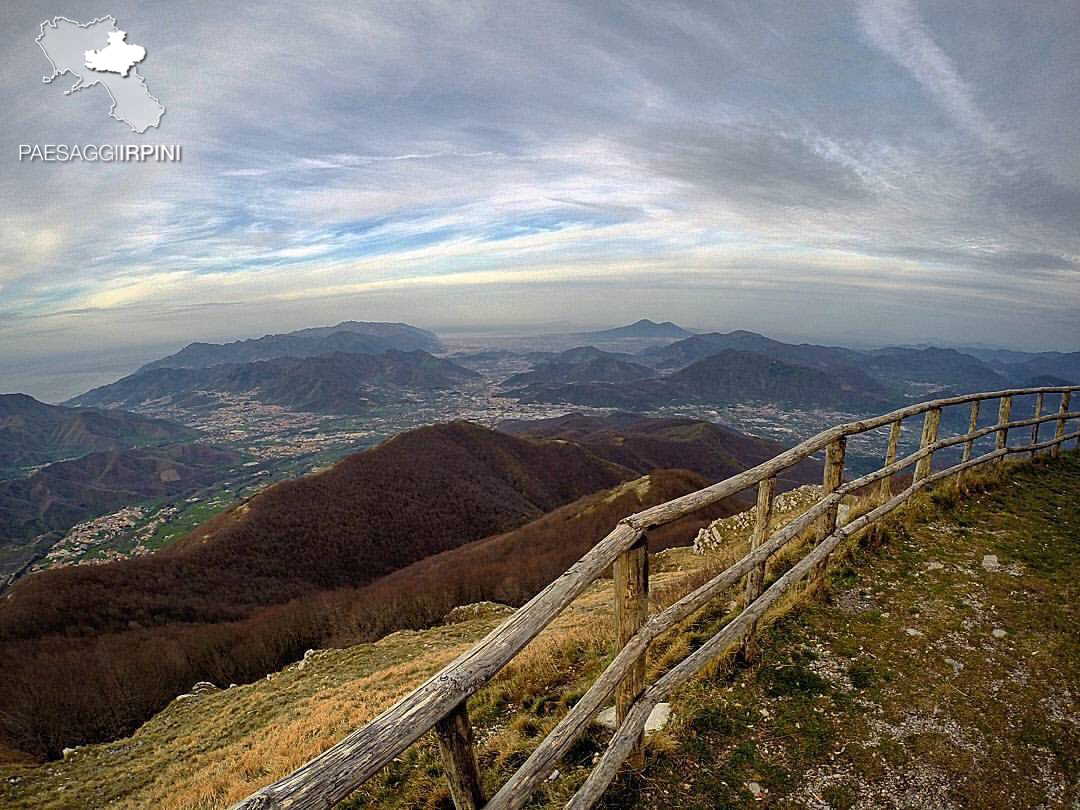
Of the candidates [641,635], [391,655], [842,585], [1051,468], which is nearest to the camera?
[641,635]

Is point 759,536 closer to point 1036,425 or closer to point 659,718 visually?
point 659,718

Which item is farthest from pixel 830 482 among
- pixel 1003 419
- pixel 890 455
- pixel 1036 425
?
pixel 1036 425

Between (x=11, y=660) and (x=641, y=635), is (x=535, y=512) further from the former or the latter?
(x=641, y=635)

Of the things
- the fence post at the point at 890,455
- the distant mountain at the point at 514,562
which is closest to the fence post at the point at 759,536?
the fence post at the point at 890,455

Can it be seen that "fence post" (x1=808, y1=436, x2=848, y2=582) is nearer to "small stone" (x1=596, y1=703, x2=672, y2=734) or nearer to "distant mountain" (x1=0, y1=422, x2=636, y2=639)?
"small stone" (x1=596, y1=703, x2=672, y2=734)

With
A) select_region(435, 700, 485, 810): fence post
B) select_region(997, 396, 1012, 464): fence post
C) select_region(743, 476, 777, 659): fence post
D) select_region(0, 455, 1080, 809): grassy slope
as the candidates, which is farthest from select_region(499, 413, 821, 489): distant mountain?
select_region(435, 700, 485, 810): fence post

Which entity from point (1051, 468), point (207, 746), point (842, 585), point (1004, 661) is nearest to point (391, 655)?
point (207, 746)
